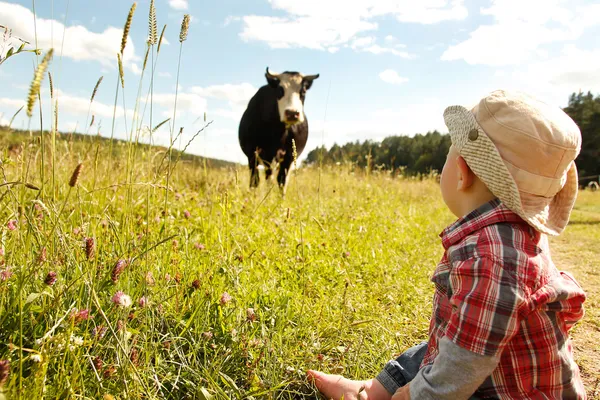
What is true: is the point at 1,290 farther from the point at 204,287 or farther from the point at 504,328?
the point at 504,328

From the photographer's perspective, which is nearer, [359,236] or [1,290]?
[1,290]

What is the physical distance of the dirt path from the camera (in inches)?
84.4

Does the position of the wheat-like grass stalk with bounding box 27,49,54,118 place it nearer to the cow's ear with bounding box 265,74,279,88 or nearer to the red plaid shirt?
the red plaid shirt

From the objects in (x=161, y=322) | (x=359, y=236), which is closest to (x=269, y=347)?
(x=161, y=322)

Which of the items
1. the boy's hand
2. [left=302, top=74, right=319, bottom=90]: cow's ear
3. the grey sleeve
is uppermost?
[left=302, top=74, right=319, bottom=90]: cow's ear

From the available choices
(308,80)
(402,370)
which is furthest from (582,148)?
(402,370)

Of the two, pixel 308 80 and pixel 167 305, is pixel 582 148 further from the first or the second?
pixel 167 305

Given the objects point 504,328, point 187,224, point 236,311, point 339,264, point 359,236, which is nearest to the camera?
point 504,328

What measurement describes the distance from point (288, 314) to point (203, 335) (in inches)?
17.1

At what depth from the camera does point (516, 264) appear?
1.27 metres

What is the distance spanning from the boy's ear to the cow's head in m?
6.50

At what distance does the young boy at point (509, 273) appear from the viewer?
1.26 m

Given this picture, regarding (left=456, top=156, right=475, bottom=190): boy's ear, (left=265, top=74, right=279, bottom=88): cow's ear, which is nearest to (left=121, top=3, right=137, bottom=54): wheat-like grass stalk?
(left=456, top=156, right=475, bottom=190): boy's ear

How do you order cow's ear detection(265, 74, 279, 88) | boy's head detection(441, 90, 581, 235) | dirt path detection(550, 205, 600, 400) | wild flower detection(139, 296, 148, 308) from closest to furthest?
boy's head detection(441, 90, 581, 235)
wild flower detection(139, 296, 148, 308)
dirt path detection(550, 205, 600, 400)
cow's ear detection(265, 74, 279, 88)
